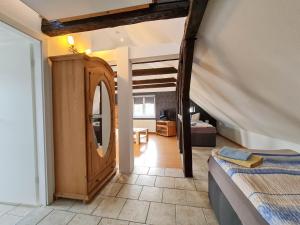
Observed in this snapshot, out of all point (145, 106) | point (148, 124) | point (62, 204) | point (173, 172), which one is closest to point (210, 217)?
point (173, 172)

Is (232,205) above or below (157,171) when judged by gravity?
above

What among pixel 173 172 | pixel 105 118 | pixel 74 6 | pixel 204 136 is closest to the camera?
pixel 74 6

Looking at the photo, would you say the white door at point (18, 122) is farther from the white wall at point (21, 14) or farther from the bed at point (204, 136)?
the bed at point (204, 136)

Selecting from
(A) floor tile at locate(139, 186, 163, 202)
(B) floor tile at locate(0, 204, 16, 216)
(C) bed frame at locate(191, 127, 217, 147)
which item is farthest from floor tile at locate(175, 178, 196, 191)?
(C) bed frame at locate(191, 127, 217, 147)

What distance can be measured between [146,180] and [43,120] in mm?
1738

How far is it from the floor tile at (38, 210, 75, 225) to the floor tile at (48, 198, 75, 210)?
8cm

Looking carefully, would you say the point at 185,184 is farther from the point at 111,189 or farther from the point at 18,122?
the point at 18,122

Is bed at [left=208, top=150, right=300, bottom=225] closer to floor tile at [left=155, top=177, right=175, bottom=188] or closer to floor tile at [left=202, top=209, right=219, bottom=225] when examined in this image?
floor tile at [left=202, top=209, right=219, bottom=225]

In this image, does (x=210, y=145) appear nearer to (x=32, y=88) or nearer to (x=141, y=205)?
(x=141, y=205)

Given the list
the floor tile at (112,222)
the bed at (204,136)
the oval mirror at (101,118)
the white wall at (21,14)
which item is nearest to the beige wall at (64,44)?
the white wall at (21,14)

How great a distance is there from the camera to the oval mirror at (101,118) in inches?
88.9

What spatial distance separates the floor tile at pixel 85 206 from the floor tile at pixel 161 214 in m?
0.68

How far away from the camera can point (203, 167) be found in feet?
10.2

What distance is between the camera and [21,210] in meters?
1.85
